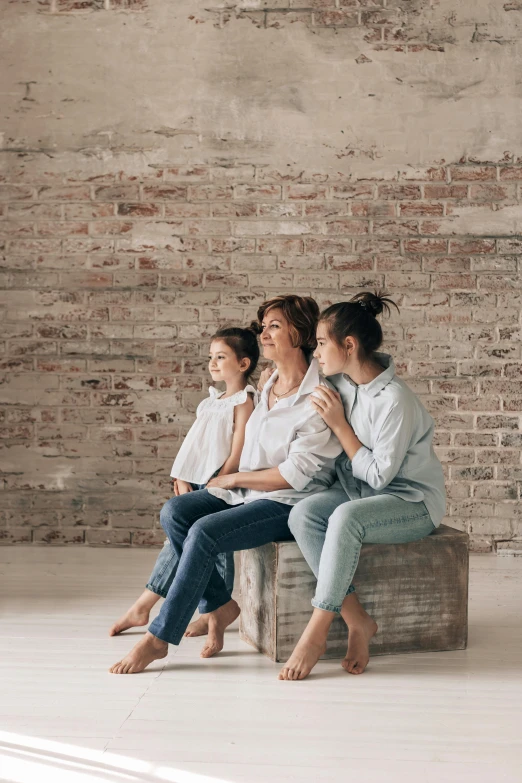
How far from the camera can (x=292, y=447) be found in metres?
2.90

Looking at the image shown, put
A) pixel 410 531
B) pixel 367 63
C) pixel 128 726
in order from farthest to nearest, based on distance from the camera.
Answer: pixel 367 63, pixel 410 531, pixel 128 726

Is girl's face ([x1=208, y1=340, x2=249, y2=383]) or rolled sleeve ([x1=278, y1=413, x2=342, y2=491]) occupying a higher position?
girl's face ([x1=208, y1=340, x2=249, y2=383])

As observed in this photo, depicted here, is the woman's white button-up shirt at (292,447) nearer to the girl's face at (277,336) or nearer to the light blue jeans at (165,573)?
the girl's face at (277,336)

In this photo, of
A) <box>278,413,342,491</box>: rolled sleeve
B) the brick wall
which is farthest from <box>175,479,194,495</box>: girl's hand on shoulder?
the brick wall

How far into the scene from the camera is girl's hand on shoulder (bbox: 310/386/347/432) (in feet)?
9.43

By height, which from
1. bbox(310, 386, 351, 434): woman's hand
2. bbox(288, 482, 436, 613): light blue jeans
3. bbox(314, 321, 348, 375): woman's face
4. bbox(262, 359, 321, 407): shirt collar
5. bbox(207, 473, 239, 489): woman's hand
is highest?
bbox(314, 321, 348, 375): woman's face

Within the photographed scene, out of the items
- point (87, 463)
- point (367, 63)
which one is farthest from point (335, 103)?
point (87, 463)

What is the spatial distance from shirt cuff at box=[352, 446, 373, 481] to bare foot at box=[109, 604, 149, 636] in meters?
0.88

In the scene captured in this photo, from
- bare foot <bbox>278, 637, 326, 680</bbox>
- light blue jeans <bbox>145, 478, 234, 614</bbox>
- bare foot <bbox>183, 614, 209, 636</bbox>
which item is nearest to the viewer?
bare foot <bbox>278, 637, 326, 680</bbox>

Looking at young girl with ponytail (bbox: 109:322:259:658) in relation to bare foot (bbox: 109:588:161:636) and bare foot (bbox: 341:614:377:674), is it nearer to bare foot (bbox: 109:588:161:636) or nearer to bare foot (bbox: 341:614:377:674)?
bare foot (bbox: 109:588:161:636)

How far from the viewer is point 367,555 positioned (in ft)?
9.35

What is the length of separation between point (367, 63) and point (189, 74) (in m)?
0.93

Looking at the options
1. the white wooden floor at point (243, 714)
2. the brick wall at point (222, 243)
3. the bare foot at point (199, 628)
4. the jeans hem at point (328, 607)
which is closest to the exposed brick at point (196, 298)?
the brick wall at point (222, 243)

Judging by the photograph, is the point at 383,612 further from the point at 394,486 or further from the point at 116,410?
the point at 116,410
